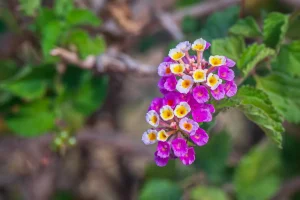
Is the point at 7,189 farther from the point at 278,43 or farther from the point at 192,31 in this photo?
the point at 278,43

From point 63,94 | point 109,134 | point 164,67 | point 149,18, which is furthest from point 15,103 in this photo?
point 164,67

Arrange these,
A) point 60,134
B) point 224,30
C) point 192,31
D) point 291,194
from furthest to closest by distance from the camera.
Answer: point 291,194 < point 192,31 < point 60,134 < point 224,30

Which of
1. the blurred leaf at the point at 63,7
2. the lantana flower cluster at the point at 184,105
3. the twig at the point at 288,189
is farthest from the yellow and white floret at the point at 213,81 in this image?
the twig at the point at 288,189

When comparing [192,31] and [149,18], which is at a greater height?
[149,18]

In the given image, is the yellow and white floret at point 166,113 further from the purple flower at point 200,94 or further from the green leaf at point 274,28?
the green leaf at point 274,28

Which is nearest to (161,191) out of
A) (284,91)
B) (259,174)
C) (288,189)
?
(259,174)

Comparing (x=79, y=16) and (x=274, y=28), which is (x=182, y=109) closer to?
(x=274, y=28)
